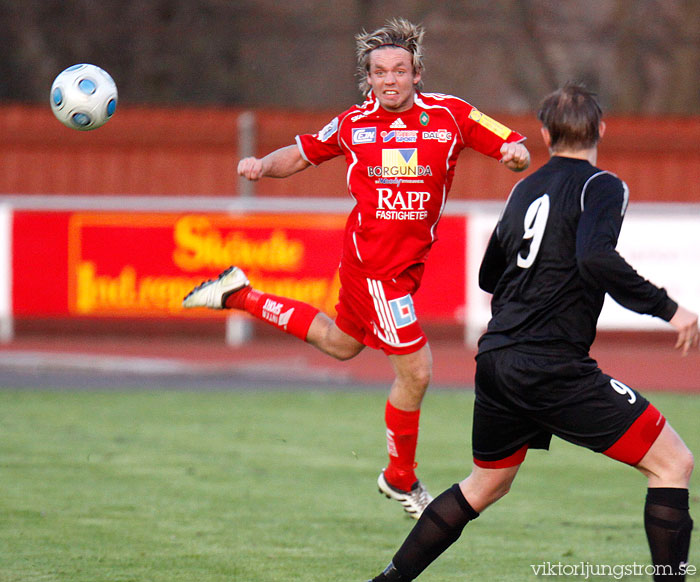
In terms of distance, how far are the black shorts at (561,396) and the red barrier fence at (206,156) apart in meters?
13.9

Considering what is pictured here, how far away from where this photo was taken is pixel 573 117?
4.33 m

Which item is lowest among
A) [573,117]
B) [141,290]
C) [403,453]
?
[141,290]

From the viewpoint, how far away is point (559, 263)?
4316 millimetres

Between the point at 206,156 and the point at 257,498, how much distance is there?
39.9ft

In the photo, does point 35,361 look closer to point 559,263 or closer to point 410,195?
point 410,195

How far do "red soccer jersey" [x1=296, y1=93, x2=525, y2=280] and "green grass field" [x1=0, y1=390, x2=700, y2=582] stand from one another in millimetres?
1496

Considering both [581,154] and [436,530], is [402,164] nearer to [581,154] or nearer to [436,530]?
[581,154]

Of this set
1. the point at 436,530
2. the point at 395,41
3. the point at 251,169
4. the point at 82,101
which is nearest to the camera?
the point at 436,530

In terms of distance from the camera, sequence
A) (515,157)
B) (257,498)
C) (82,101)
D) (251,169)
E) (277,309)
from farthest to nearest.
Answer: (257,498), (277,309), (82,101), (251,169), (515,157)

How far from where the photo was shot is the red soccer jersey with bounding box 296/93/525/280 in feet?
18.4

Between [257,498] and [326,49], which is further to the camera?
[326,49]

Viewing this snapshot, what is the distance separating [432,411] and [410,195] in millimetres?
5177

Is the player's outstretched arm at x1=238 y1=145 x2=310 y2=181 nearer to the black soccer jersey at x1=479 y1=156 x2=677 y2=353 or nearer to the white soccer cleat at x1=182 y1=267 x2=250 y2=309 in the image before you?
the white soccer cleat at x1=182 y1=267 x2=250 y2=309

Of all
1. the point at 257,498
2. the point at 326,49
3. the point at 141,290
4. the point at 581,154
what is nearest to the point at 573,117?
the point at 581,154
